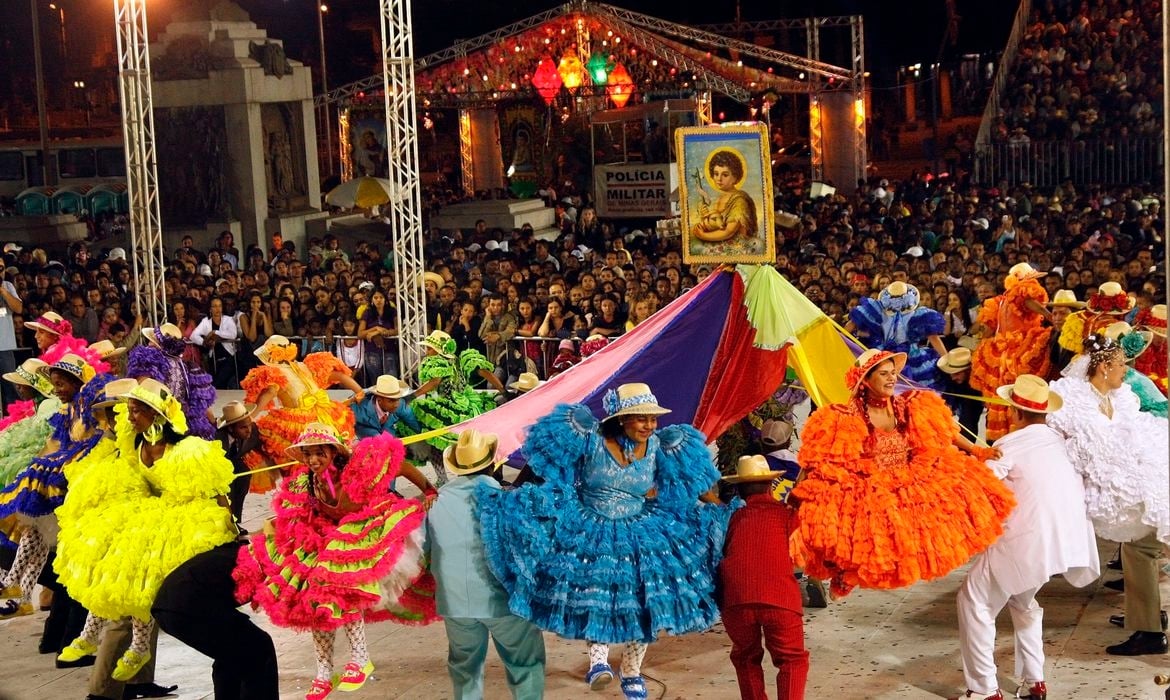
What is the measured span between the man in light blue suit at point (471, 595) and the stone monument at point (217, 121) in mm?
17158

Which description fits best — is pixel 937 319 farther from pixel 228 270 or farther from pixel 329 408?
pixel 228 270

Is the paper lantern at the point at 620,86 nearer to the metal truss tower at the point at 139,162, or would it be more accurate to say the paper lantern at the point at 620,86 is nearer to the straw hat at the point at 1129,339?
the metal truss tower at the point at 139,162

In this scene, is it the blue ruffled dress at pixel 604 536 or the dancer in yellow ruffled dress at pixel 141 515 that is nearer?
the blue ruffled dress at pixel 604 536

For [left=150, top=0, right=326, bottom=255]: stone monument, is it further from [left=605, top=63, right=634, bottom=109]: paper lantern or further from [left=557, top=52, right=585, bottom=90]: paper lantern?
[left=605, top=63, right=634, bottom=109]: paper lantern

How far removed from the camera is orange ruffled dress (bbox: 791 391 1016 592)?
21.6ft

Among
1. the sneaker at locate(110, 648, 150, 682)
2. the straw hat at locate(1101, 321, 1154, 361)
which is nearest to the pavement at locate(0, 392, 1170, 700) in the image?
the sneaker at locate(110, 648, 150, 682)

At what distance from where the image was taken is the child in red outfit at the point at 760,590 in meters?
6.56

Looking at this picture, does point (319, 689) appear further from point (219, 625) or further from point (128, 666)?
point (128, 666)

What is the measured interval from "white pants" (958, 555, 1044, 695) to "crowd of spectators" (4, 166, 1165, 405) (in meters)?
3.77

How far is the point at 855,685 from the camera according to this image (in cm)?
758

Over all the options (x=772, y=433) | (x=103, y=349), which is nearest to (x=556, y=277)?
(x=103, y=349)

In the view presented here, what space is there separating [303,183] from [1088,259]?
13881mm

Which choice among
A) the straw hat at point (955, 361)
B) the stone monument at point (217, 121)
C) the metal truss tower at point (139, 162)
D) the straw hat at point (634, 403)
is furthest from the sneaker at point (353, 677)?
the stone monument at point (217, 121)

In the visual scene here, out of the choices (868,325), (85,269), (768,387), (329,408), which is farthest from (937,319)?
(85,269)
